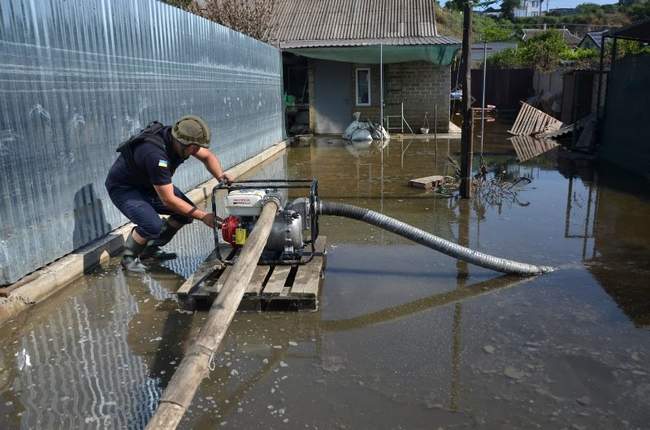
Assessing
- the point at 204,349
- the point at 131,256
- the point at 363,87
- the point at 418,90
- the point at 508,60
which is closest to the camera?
the point at 204,349

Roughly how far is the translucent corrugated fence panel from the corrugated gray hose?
7.92ft

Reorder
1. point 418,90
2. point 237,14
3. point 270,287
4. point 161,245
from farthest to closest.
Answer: point 418,90 → point 237,14 → point 161,245 → point 270,287

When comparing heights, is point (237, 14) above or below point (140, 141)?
above

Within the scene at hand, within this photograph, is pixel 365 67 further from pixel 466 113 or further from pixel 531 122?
pixel 466 113

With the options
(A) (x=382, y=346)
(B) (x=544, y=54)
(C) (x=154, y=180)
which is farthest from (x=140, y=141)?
(B) (x=544, y=54)

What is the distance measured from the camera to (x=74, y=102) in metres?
5.23

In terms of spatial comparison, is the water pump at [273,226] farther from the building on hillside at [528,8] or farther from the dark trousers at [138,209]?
the building on hillside at [528,8]

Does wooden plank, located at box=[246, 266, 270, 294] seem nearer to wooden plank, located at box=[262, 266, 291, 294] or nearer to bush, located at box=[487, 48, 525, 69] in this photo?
wooden plank, located at box=[262, 266, 291, 294]

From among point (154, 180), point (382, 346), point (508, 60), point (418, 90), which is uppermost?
point (508, 60)

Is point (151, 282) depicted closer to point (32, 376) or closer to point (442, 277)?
point (32, 376)

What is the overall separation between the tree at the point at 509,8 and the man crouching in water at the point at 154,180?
101 m

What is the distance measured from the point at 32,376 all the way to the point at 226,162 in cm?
723

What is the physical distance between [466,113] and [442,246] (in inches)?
131

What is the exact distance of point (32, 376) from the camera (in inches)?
134
